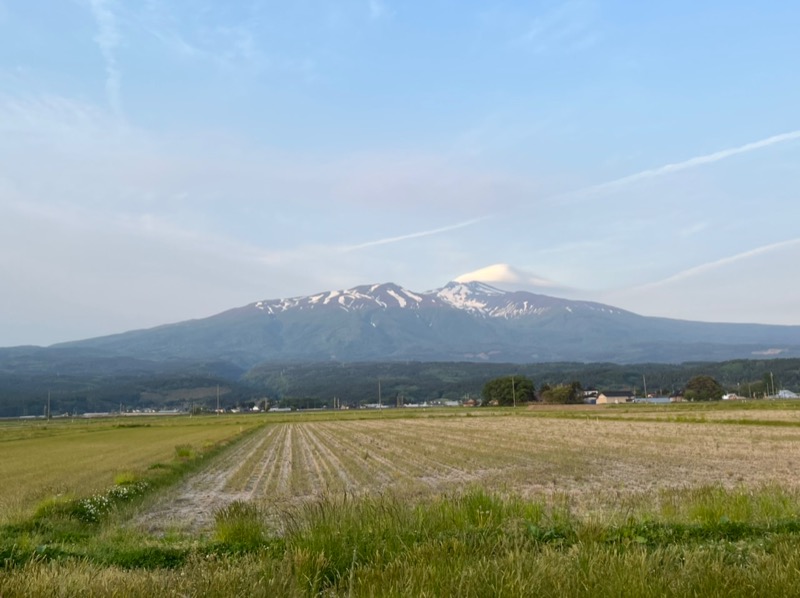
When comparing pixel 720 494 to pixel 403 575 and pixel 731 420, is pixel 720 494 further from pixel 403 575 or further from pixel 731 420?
pixel 731 420

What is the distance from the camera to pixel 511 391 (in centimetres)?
13600

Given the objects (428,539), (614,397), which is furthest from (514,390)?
(428,539)

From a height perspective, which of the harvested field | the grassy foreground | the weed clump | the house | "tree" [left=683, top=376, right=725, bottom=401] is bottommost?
the house

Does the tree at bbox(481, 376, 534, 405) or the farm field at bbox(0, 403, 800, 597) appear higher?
the farm field at bbox(0, 403, 800, 597)

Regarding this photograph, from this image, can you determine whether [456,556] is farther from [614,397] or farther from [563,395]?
[614,397]

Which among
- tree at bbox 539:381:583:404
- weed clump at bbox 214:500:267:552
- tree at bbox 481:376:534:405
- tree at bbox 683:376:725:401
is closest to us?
weed clump at bbox 214:500:267:552

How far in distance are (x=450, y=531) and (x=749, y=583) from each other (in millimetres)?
3530

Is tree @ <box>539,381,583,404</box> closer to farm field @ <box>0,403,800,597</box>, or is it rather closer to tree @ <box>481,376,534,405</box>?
tree @ <box>481,376,534,405</box>

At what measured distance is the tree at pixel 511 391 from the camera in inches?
5335

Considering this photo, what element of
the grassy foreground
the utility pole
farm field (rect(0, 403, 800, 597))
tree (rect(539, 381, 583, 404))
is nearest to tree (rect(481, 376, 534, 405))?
the utility pole

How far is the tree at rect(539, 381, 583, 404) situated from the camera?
5143 inches

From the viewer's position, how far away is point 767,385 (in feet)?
545

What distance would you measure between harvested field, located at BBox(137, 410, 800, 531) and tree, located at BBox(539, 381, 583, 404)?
93723mm

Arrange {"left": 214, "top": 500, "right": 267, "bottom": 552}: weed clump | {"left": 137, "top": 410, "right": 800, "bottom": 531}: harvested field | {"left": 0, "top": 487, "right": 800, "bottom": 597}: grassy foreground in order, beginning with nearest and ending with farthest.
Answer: {"left": 0, "top": 487, "right": 800, "bottom": 597}: grassy foreground, {"left": 214, "top": 500, "right": 267, "bottom": 552}: weed clump, {"left": 137, "top": 410, "right": 800, "bottom": 531}: harvested field
